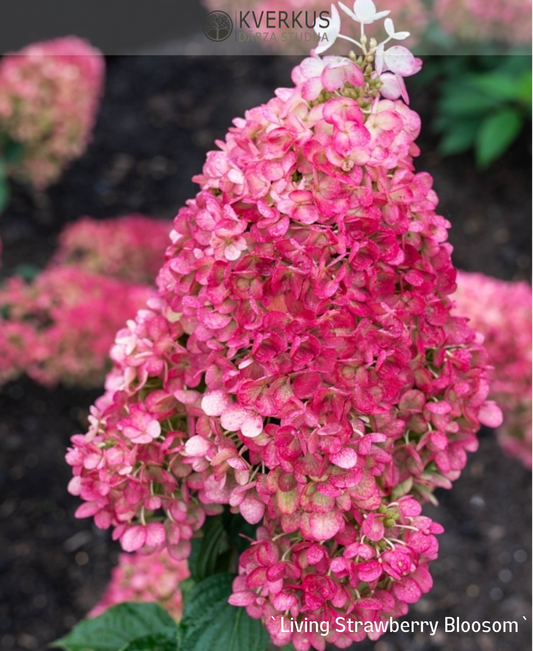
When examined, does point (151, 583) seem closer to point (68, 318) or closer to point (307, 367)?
point (68, 318)

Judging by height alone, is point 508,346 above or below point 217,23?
below

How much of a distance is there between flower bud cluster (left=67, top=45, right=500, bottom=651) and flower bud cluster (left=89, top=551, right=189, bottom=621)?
2.26 ft

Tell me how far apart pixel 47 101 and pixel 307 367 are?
89.4 inches

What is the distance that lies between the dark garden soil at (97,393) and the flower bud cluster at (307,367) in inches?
11.5

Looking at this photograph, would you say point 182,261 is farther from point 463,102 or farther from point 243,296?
point 463,102

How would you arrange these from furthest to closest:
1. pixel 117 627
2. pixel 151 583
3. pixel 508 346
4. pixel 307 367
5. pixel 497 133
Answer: pixel 497 133, pixel 508 346, pixel 151 583, pixel 117 627, pixel 307 367

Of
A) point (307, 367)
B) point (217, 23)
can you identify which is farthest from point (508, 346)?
point (307, 367)

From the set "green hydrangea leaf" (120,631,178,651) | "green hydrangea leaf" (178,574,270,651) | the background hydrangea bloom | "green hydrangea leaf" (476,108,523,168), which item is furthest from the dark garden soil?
"green hydrangea leaf" (120,631,178,651)

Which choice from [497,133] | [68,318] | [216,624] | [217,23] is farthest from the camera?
[497,133]

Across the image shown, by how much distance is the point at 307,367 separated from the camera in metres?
0.64

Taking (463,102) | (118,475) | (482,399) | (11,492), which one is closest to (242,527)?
(118,475)

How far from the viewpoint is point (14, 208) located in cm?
329

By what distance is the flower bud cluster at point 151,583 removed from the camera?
1380mm

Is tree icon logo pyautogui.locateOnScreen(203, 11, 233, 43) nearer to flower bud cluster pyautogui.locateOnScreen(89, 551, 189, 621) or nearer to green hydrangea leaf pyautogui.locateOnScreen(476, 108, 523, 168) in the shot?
flower bud cluster pyautogui.locateOnScreen(89, 551, 189, 621)
